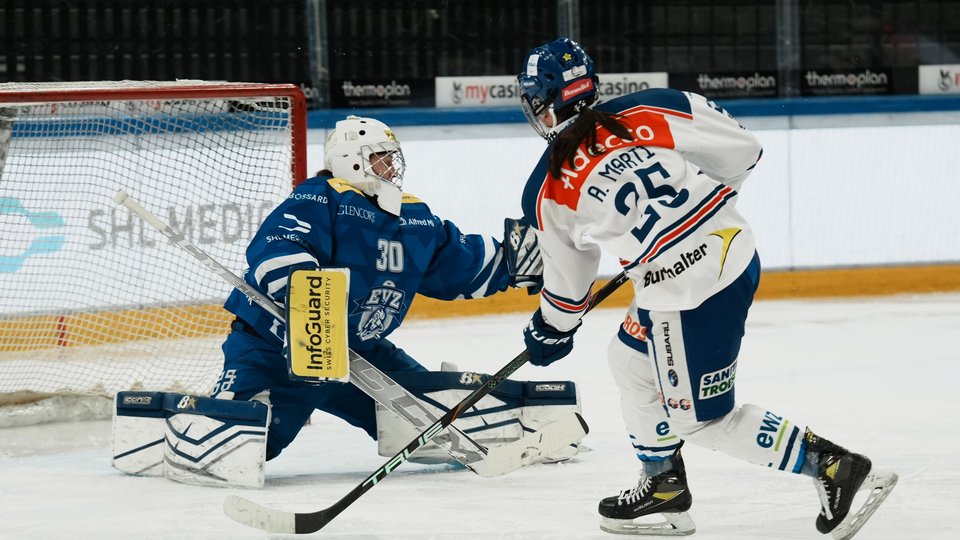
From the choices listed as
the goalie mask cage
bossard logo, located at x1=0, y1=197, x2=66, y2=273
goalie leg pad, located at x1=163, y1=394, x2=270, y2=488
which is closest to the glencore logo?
goalie leg pad, located at x1=163, y1=394, x2=270, y2=488

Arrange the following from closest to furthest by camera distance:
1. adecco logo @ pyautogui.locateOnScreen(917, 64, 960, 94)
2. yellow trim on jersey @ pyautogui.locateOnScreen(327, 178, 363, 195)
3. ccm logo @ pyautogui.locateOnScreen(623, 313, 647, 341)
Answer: ccm logo @ pyautogui.locateOnScreen(623, 313, 647, 341)
yellow trim on jersey @ pyautogui.locateOnScreen(327, 178, 363, 195)
adecco logo @ pyautogui.locateOnScreen(917, 64, 960, 94)

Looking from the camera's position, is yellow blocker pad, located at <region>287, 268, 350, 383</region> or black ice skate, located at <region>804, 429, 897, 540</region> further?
yellow blocker pad, located at <region>287, 268, 350, 383</region>

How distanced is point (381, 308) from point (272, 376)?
31 cm

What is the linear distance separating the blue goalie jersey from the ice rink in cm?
40

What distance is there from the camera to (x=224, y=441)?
295 centimetres

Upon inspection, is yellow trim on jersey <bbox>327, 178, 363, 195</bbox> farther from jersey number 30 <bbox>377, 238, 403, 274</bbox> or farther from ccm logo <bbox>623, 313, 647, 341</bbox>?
ccm logo <bbox>623, 313, 647, 341</bbox>

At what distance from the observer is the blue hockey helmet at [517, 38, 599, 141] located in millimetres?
2387

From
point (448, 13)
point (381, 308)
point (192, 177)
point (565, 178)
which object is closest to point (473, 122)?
point (448, 13)

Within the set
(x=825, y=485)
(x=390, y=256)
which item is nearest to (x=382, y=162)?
(x=390, y=256)

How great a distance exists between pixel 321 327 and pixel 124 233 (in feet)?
7.01

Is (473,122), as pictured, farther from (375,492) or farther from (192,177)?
(375,492)

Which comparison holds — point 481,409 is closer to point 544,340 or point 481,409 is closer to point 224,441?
point 224,441

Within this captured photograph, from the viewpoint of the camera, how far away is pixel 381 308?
3168 millimetres

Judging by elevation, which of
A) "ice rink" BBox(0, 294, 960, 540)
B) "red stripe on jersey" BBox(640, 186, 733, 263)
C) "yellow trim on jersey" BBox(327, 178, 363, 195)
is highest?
"yellow trim on jersey" BBox(327, 178, 363, 195)
